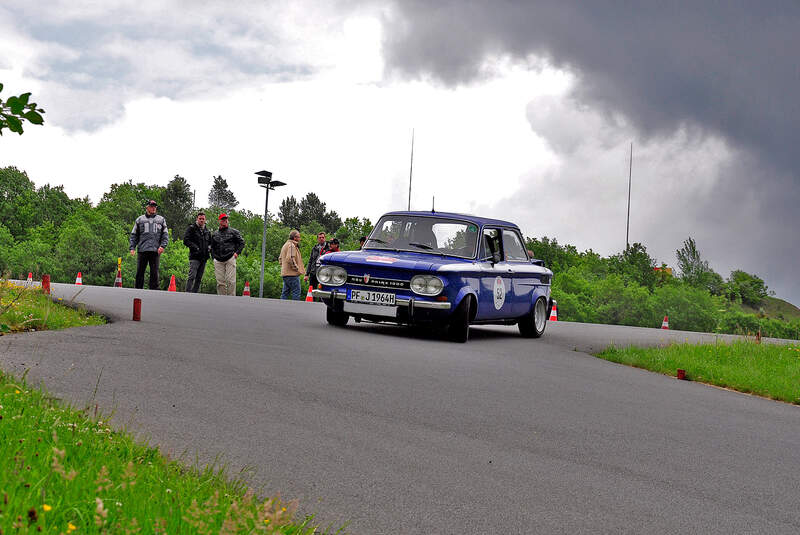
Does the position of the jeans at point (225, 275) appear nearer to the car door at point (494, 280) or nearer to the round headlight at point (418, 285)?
the car door at point (494, 280)

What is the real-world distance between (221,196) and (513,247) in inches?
4505

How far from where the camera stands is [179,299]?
1652cm

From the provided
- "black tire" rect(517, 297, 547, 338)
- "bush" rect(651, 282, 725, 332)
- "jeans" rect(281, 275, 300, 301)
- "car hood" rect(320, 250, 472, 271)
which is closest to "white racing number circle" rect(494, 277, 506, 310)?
"car hood" rect(320, 250, 472, 271)

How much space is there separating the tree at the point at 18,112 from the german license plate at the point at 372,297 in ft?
26.3

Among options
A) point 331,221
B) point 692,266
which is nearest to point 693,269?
point 692,266

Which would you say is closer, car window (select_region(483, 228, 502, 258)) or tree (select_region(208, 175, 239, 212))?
car window (select_region(483, 228, 502, 258))

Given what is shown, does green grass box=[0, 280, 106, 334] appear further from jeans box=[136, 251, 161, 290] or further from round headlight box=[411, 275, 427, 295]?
jeans box=[136, 251, 161, 290]

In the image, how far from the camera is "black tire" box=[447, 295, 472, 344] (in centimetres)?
1166

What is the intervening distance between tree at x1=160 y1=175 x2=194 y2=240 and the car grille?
9437cm

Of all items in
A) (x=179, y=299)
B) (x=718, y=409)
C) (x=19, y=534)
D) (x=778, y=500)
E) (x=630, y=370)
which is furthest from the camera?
(x=179, y=299)

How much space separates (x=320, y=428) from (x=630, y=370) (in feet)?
21.1

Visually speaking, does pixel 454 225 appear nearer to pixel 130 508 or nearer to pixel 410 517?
pixel 410 517

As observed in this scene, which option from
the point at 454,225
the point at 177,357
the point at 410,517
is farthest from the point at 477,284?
the point at 410,517

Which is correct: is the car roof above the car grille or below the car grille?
above
